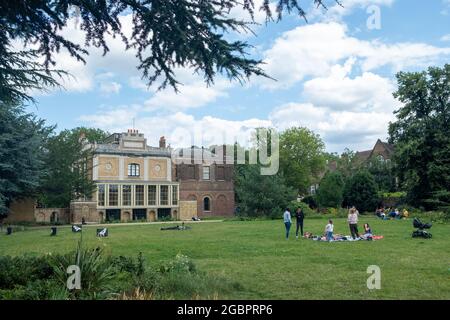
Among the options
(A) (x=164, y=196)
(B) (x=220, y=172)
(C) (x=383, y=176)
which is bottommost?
(A) (x=164, y=196)

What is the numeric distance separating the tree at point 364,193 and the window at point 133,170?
82.9ft

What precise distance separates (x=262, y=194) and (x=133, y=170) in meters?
16.7

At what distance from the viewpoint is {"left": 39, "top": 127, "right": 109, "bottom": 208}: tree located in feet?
133

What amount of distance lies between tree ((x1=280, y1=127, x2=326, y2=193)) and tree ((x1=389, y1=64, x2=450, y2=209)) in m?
16.7

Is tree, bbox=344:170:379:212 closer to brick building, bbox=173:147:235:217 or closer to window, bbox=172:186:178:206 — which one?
brick building, bbox=173:147:235:217

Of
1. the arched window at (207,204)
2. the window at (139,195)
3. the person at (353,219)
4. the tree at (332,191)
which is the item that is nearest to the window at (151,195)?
the window at (139,195)

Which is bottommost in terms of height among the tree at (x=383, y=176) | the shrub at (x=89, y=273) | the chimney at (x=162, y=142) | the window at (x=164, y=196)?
the shrub at (x=89, y=273)

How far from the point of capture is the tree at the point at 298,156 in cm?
6050

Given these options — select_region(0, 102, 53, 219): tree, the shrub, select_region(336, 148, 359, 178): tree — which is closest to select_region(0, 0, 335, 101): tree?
the shrub

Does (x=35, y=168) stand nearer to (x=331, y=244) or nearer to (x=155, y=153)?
(x=155, y=153)

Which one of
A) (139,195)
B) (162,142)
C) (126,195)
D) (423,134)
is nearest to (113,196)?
(126,195)

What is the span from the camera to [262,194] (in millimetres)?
44250

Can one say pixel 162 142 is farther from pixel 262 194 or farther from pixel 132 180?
pixel 262 194

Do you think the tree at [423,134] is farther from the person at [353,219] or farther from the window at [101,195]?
the window at [101,195]
